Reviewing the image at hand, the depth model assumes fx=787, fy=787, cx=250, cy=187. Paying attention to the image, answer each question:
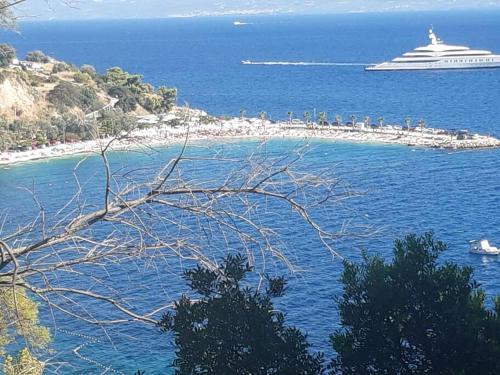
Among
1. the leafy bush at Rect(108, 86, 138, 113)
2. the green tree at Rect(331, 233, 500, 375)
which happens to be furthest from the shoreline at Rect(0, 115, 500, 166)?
the green tree at Rect(331, 233, 500, 375)

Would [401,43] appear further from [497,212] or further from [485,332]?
[485,332]

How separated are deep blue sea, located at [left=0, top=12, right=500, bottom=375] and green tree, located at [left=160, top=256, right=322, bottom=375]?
Answer: 52 cm

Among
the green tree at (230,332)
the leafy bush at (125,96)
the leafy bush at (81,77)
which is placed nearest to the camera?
the green tree at (230,332)

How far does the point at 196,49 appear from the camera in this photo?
332 feet

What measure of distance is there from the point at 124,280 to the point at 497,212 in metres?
11.5

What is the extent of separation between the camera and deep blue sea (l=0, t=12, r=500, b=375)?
1421 cm

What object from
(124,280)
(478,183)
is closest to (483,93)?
(478,183)

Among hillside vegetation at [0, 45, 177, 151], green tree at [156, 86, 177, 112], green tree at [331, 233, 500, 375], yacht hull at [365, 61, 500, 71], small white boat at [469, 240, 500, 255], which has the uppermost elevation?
green tree at [331, 233, 500, 375]

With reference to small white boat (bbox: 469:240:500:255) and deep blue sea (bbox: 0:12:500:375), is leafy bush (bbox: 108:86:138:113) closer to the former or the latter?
deep blue sea (bbox: 0:12:500:375)

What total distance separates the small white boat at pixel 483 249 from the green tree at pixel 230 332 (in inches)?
554

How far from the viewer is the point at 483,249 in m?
18.0

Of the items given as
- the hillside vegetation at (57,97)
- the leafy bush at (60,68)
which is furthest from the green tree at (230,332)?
the leafy bush at (60,68)

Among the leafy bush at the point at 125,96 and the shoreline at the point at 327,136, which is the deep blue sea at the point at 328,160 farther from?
the leafy bush at the point at 125,96

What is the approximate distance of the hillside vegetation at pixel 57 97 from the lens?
36625 millimetres
